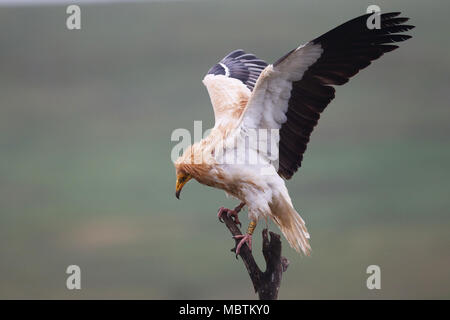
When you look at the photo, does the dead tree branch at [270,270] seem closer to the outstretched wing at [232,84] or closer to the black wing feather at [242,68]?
the outstretched wing at [232,84]

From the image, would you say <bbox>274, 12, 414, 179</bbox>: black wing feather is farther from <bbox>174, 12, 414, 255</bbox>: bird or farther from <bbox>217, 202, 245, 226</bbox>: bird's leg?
<bbox>217, 202, 245, 226</bbox>: bird's leg

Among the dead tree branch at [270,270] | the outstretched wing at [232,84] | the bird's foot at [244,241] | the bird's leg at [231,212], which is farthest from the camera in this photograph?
the outstretched wing at [232,84]

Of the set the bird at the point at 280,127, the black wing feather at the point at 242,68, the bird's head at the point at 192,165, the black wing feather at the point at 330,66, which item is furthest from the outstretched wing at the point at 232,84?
the black wing feather at the point at 330,66

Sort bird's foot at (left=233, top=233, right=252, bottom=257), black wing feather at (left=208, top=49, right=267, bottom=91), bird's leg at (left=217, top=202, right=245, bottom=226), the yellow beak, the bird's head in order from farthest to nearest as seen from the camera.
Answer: black wing feather at (left=208, top=49, right=267, bottom=91) < bird's leg at (left=217, top=202, right=245, bottom=226) < the yellow beak < the bird's head < bird's foot at (left=233, top=233, right=252, bottom=257)

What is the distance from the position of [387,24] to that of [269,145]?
140 cm

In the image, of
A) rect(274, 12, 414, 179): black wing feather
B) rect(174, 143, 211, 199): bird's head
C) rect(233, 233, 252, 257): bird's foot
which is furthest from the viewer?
rect(174, 143, 211, 199): bird's head

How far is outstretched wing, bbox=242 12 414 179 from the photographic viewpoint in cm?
550

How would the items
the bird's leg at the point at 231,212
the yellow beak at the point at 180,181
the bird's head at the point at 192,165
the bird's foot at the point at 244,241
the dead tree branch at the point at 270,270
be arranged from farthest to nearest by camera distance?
the bird's leg at the point at 231,212
the yellow beak at the point at 180,181
the bird's head at the point at 192,165
the bird's foot at the point at 244,241
the dead tree branch at the point at 270,270

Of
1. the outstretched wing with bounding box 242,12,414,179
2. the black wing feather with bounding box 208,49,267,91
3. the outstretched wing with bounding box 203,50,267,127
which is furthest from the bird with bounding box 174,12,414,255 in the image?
the black wing feather with bounding box 208,49,267,91

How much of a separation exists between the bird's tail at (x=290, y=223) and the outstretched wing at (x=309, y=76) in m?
0.41

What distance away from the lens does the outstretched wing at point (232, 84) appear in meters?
6.44

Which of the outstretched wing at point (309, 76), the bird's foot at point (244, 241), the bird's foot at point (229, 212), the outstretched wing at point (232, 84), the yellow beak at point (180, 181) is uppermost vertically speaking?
the outstretched wing at point (232, 84)

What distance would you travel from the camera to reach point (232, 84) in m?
7.02

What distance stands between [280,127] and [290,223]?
33.4 inches
